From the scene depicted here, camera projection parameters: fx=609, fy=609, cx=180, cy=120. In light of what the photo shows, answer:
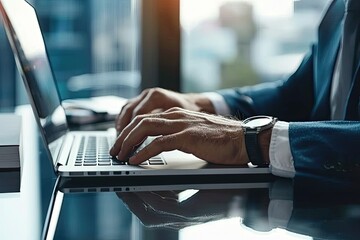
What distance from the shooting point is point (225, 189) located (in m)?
0.90

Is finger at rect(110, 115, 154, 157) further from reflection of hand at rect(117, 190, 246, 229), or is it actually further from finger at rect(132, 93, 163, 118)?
finger at rect(132, 93, 163, 118)

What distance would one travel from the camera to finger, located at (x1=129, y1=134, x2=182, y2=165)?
94 cm

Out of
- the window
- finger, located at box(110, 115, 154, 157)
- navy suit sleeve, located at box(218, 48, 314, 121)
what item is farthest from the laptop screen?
the window

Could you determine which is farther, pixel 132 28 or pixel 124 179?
pixel 132 28

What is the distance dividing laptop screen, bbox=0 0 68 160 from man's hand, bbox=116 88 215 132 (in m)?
0.14

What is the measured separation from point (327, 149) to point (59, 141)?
0.55 m

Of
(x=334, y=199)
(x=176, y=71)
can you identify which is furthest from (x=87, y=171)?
(x=176, y=71)

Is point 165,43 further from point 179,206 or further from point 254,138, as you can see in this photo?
point 179,206

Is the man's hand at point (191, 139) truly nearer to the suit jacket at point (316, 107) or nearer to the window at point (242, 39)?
the suit jacket at point (316, 107)

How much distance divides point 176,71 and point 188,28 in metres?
0.15

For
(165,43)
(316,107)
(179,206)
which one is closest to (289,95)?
(316,107)

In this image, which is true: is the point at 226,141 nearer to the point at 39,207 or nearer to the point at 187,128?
the point at 187,128

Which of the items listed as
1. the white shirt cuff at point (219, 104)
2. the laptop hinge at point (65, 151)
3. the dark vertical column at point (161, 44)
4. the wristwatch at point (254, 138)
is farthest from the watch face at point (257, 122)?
the dark vertical column at point (161, 44)

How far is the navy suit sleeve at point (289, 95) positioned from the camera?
1555 millimetres
